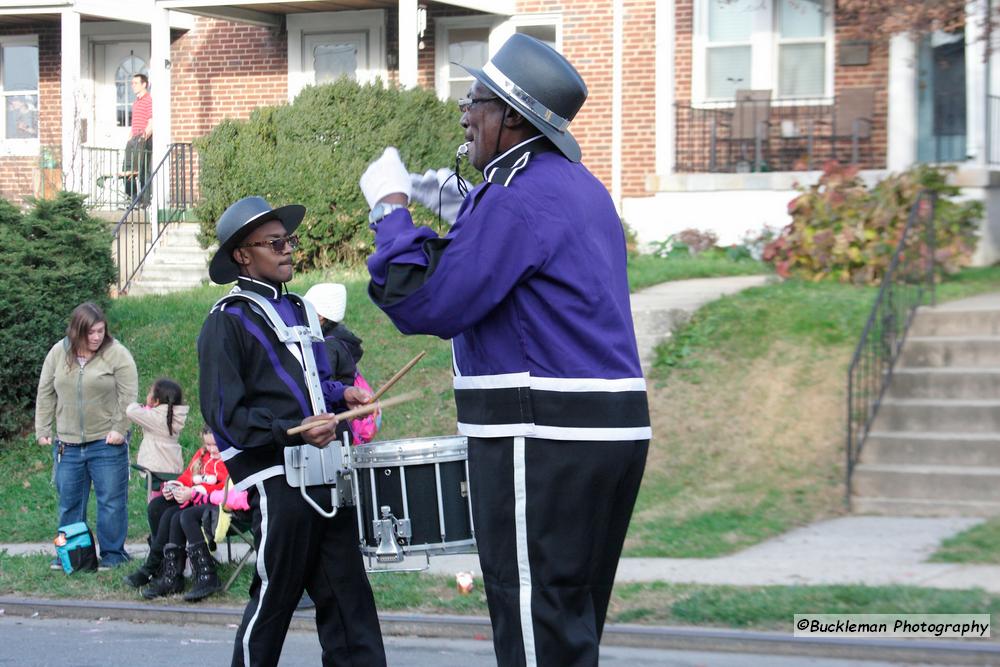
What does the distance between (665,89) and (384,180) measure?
1430 cm

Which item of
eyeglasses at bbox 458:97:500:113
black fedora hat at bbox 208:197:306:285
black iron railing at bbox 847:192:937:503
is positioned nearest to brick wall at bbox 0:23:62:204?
black iron railing at bbox 847:192:937:503

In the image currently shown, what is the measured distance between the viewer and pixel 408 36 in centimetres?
1822

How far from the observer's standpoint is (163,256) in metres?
17.8

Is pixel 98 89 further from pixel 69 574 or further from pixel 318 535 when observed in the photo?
pixel 318 535

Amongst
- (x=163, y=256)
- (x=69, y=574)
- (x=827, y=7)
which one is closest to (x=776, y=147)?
(x=827, y=7)

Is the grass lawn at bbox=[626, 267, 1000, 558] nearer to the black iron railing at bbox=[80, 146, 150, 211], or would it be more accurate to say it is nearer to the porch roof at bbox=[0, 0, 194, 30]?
the black iron railing at bbox=[80, 146, 150, 211]

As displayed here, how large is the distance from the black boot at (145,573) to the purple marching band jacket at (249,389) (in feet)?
11.2

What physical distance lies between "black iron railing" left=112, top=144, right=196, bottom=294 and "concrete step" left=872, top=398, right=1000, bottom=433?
32.9 feet

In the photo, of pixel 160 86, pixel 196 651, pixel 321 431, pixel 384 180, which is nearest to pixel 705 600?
pixel 196 651

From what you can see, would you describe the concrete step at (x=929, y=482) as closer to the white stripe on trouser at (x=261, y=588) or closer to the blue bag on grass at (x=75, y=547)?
the blue bag on grass at (x=75, y=547)

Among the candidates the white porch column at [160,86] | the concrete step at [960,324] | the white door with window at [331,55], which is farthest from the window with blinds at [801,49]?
the white porch column at [160,86]

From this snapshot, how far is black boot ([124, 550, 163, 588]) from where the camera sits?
840 centimetres

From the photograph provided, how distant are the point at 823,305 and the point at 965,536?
148 inches

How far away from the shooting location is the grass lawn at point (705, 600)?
6.87 meters
